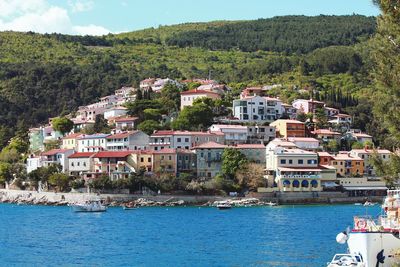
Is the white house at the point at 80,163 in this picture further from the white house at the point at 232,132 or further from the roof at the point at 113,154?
the white house at the point at 232,132

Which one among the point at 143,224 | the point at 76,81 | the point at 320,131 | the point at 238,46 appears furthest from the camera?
the point at 238,46

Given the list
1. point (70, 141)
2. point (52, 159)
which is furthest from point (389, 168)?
point (70, 141)

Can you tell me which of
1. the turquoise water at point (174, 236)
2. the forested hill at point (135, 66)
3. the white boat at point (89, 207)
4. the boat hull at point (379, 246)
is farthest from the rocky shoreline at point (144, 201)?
the boat hull at point (379, 246)

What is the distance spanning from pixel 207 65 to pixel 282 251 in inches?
5408

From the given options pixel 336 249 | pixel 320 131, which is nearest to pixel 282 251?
pixel 336 249

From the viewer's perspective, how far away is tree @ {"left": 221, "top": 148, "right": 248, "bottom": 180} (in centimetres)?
8081

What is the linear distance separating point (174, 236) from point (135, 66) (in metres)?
126

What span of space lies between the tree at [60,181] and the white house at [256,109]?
25.0m

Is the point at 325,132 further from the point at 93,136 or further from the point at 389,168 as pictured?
the point at 389,168

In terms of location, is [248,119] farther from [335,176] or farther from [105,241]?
[105,241]

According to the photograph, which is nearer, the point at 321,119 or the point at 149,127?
the point at 149,127

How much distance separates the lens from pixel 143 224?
57594mm

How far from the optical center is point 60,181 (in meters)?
81.9

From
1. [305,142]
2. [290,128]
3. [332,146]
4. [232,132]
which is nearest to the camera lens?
[305,142]
